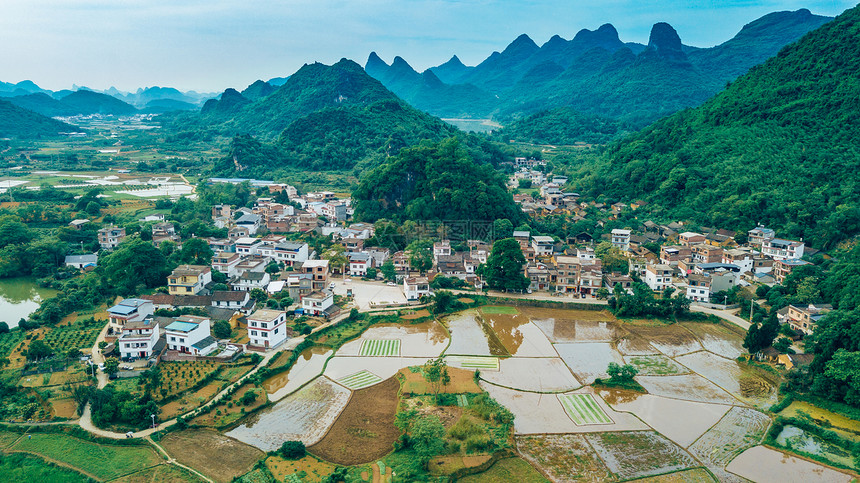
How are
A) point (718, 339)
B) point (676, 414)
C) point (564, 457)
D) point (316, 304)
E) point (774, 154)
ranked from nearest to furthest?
point (564, 457), point (676, 414), point (718, 339), point (316, 304), point (774, 154)

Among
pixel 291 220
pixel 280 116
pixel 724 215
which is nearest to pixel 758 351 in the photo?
pixel 724 215

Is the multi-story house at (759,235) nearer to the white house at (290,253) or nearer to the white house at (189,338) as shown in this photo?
the white house at (290,253)

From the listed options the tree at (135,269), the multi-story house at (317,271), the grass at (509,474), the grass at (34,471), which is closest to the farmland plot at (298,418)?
the grass at (34,471)

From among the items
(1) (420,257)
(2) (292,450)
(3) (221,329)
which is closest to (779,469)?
(2) (292,450)

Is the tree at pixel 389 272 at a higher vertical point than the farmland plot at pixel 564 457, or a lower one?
higher

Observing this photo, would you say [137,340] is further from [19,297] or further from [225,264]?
[19,297]

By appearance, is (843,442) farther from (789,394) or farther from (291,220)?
(291,220)
